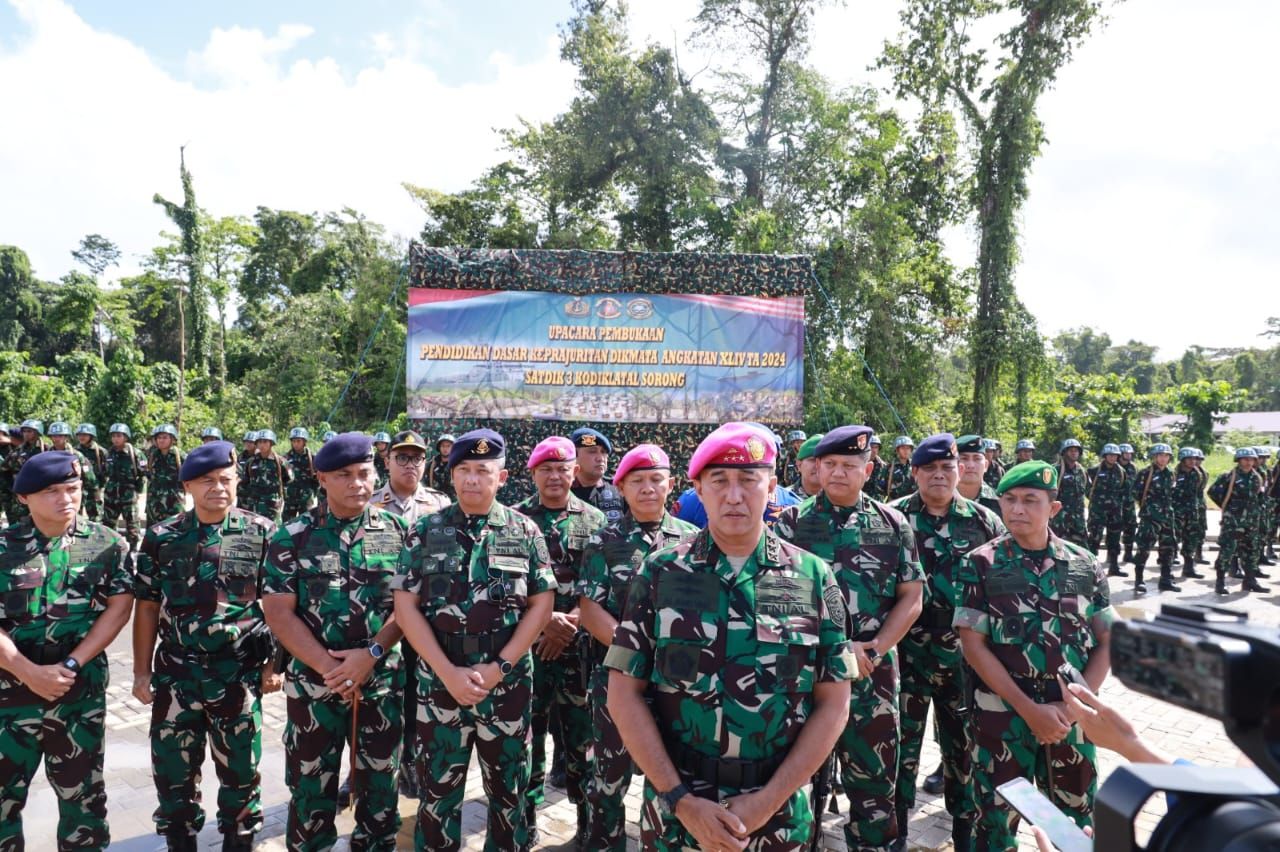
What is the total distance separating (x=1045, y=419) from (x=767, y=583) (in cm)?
2056

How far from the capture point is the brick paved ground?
362 cm

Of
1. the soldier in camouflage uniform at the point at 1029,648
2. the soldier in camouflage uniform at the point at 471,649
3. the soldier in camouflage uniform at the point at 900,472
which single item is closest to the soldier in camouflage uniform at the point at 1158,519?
the soldier in camouflage uniform at the point at 900,472

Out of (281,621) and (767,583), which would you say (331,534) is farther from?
(767,583)

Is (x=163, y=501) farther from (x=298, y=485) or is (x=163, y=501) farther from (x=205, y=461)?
(x=205, y=461)

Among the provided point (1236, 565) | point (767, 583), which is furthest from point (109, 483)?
point (1236, 565)

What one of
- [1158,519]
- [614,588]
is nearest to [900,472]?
[1158,519]

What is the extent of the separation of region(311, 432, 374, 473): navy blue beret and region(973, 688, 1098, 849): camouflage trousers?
115 inches

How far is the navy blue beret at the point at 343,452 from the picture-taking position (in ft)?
11.2

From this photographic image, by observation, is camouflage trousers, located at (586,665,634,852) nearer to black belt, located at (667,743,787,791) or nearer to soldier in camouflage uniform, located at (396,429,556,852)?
soldier in camouflage uniform, located at (396,429,556,852)

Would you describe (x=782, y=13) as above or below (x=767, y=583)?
above

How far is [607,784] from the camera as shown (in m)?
3.30

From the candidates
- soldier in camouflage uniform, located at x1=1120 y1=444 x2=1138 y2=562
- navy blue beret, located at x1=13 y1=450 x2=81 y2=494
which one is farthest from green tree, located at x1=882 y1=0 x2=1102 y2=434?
navy blue beret, located at x1=13 y1=450 x2=81 y2=494

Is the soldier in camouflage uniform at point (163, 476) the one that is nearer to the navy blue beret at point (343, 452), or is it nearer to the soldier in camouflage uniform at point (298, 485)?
the soldier in camouflage uniform at point (298, 485)

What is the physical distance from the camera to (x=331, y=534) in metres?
3.39
